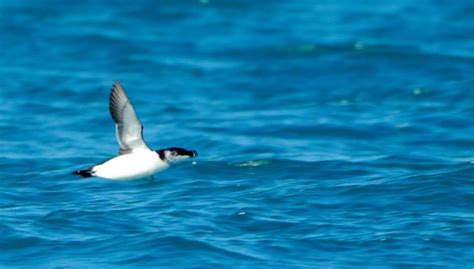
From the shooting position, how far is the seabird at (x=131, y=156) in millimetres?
16422

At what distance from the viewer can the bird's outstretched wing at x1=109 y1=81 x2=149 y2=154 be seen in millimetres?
16141

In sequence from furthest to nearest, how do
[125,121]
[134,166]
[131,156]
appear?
[131,156] < [134,166] < [125,121]

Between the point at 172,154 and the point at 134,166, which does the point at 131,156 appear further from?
the point at 172,154

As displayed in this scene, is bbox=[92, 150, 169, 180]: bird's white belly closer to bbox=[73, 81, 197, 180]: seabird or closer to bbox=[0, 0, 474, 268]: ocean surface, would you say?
bbox=[73, 81, 197, 180]: seabird

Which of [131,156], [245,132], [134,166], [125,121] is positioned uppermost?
[245,132]

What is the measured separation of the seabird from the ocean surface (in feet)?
3.81

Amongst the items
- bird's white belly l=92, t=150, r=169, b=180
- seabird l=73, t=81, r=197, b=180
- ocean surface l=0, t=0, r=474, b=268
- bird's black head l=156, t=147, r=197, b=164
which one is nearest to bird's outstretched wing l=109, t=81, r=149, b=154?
seabird l=73, t=81, r=197, b=180

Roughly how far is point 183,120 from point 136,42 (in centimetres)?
675

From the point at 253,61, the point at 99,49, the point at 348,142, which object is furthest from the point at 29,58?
the point at 348,142

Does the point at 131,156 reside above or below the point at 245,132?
below

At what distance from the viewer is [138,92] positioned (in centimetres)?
2800

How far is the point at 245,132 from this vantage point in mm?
24578

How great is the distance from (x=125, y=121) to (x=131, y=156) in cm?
55

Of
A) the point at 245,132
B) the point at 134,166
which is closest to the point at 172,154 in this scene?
the point at 134,166
